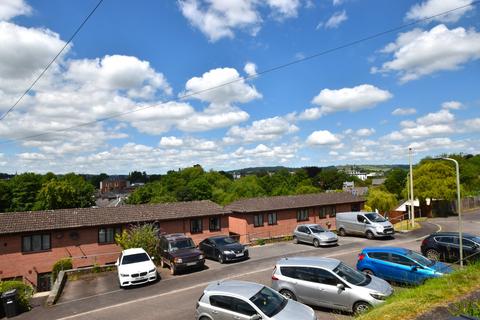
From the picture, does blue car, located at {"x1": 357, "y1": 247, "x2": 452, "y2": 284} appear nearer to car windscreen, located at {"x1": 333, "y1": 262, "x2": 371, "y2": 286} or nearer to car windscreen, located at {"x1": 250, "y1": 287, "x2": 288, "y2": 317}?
car windscreen, located at {"x1": 333, "y1": 262, "x2": 371, "y2": 286}

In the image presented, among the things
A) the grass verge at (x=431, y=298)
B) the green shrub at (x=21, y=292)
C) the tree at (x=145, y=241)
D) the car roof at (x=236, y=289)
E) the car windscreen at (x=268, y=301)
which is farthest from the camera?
the tree at (x=145, y=241)

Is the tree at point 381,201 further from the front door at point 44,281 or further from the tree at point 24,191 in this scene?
the tree at point 24,191

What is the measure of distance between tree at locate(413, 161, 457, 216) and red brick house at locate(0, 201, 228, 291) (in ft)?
94.3

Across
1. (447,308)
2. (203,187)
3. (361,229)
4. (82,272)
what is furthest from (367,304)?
(203,187)

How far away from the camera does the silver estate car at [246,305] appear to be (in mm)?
9250

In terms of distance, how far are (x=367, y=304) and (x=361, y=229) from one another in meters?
18.4

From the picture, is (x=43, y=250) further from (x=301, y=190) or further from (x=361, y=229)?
(x=301, y=190)

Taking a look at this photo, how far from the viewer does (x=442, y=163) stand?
145ft

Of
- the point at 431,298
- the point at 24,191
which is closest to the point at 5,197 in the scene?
the point at 24,191

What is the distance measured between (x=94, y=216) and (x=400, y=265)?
71.0ft

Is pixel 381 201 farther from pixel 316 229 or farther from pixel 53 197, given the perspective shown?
pixel 53 197

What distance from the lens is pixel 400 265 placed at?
1427cm

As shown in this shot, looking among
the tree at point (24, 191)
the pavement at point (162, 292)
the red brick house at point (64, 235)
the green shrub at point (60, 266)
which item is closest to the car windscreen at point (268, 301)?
the pavement at point (162, 292)

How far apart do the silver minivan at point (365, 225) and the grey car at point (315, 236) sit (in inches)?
147
